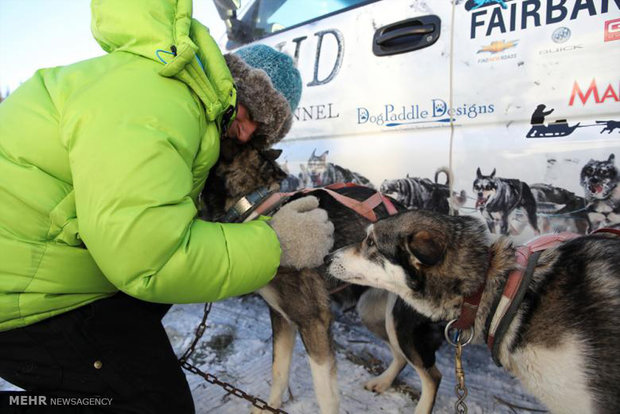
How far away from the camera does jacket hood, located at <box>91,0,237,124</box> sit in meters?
1.30

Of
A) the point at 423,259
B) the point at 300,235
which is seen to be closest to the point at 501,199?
the point at 423,259

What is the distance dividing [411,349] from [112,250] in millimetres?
1623

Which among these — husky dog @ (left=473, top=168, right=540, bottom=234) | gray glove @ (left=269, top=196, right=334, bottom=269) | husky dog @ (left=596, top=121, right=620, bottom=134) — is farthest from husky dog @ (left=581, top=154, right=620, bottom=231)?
gray glove @ (left=269, top=196, right=334, bottom=269)

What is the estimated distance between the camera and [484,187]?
7.38 ft

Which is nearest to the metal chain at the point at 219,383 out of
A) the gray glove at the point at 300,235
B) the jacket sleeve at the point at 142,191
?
the gray glove at the point at 300,235

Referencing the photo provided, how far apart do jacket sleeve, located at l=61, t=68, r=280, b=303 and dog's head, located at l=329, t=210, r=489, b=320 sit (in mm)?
764

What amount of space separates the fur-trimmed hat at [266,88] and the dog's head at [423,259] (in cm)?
64

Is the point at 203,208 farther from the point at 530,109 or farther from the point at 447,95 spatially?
the point at 530,109

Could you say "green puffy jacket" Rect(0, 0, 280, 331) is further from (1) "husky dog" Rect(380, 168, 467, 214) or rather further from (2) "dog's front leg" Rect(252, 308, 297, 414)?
(1) "husky dog" Rect(380, 168, 467, 214)

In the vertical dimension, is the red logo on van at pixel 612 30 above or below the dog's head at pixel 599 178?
above

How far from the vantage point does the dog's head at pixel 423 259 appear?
1.68m

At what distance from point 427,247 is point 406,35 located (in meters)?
1.39

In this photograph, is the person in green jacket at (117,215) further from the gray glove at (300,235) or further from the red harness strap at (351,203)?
the red harness strap at (351,203)

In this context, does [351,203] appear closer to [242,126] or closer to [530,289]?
[242,126]
